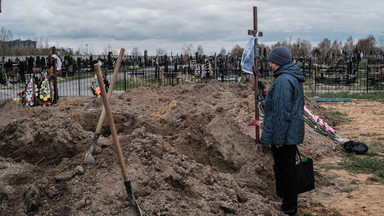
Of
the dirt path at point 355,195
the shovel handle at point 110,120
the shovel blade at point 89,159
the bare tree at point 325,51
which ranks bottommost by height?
the dirt path at point 355,195

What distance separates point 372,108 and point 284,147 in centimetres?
1075

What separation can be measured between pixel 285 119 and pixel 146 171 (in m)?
1.69

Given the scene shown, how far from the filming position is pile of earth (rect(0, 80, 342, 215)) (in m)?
3.83

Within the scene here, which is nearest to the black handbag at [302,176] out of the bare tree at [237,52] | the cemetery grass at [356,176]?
the cemetery grass at [356,176]

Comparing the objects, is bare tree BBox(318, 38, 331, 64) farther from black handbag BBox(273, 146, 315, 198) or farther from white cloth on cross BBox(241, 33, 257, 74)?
black handbag BBox(273, 146, 315, 198)

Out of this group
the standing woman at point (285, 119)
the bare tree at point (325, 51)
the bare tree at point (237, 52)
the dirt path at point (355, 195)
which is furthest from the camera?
the bare tree at point (325, 51)

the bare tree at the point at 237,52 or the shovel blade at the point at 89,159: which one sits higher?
the bare tree at the point at 237,52

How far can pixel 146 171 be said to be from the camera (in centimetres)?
432

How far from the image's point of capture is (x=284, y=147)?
4348mm

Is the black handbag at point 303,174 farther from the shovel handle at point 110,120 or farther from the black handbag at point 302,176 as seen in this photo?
the shovel handle at point 110,120

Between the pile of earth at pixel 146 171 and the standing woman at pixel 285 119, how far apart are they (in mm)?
392

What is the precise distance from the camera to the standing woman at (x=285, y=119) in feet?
13.8

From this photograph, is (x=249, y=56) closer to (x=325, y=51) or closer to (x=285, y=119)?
(x=285, y=119)

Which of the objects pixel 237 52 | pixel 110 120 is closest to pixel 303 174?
pixel 110 120
